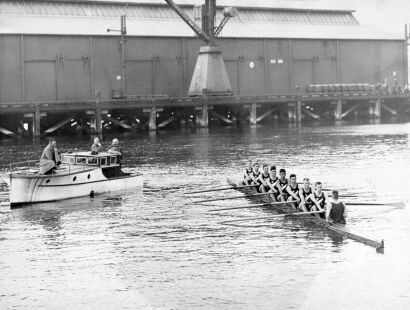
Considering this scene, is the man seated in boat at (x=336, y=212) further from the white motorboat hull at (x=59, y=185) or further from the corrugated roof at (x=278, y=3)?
the corrugated roof at (x=278, y=3)

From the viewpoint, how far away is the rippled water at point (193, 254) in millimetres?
25062

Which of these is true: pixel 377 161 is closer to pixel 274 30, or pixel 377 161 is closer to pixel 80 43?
pixel 80 43

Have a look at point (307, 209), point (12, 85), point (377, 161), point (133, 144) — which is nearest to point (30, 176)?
point (307, 209)

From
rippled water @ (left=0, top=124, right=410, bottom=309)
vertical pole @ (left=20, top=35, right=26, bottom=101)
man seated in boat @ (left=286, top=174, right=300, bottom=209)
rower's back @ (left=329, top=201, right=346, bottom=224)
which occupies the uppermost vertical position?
vertical pole @ (left=20, top=35, right=26, bottom=101)

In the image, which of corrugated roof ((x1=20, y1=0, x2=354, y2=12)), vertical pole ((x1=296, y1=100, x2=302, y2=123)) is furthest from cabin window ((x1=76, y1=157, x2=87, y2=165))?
vertical pole ((x1=296, y1=100, x2=302, y2=123))

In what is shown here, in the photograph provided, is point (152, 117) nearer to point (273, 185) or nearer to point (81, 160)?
point (81, 160)

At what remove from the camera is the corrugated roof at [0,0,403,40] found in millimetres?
97375

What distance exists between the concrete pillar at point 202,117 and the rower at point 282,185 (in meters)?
64.3

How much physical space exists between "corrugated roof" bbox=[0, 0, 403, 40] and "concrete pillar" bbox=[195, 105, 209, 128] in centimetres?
915

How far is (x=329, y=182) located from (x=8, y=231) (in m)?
20.0

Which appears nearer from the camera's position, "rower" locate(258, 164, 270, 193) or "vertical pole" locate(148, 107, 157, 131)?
"rower" locate(258, 164, 270, 193)

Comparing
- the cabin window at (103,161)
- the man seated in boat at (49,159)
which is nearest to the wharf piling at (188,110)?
the cabin window at (103,161)

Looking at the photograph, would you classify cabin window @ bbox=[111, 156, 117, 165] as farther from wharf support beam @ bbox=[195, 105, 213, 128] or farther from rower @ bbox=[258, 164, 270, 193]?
wharf support beam @ bbox=[195, 105, 213, 128]

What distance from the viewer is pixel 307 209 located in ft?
118
